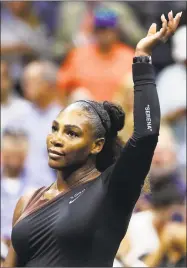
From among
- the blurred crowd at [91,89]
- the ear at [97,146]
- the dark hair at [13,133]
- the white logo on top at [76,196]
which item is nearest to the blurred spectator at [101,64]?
the blurred crowd at [91,89]

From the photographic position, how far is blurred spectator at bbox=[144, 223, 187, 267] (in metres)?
6.41

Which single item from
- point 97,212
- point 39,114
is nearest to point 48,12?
point 39,114

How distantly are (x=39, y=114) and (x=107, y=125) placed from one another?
4.33 metres

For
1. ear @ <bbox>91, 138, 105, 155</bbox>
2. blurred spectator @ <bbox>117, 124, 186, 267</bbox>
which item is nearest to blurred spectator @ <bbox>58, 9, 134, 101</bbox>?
blurred spectator @ <bbox>117, 124, 186, 267</bbox>

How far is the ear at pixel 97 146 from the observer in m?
4.37

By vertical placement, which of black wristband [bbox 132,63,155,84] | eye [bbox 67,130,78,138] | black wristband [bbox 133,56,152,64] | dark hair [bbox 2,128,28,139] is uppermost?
black wristband [bbox 133,56,152,64]

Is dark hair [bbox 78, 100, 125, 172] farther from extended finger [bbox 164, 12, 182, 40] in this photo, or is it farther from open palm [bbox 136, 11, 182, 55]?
extended finger [bbox 164, 12, 182, 40]

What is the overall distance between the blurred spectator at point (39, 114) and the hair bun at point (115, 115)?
10.7 feet

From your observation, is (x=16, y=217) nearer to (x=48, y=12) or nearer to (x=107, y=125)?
(x=107, y=125)

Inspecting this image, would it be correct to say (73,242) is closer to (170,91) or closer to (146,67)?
(146,67)

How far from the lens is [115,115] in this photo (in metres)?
4.43

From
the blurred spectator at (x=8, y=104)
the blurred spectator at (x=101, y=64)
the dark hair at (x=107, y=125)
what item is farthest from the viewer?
the blurred spectator at (x=101, y=64)

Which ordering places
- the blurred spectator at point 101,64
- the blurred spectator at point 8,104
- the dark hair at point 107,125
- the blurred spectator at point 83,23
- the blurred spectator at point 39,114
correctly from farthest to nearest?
the blurred spectator at point 83,23
the blurred spectator at point 101,64
the blurred spectator at point 8,104
the blurred spectator at point 39,114
the dark hair at point 107,125

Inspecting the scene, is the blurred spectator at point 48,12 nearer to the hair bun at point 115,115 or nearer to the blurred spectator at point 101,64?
the blurred spectator at point 101,64
